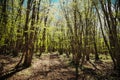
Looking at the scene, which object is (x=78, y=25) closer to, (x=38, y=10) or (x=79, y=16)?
(x=79, y=16)

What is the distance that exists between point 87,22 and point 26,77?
1242 cm

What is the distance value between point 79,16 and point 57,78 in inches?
428

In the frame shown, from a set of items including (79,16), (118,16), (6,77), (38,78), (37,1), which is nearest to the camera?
(6,77)

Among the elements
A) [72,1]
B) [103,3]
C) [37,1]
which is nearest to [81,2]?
[72,1]

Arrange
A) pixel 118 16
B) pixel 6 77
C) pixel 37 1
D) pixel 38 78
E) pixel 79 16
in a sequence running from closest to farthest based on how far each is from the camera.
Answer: pixel 6 77, pixel 38 78, pixel 118 16, pixel 37 1, pixel 79 16

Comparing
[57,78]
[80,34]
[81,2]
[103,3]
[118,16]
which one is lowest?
[57,78]

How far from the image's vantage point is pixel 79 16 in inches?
826

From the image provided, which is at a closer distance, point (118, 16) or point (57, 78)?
point (57, 78)

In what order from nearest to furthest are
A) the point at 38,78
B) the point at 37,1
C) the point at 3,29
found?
1. the point at 38,78
2. the point at 3,29
3. the point at 37,1

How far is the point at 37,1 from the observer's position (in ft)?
51.6

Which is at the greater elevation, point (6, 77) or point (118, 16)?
point (118, 16)

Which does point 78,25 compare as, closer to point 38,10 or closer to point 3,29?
point 38,10

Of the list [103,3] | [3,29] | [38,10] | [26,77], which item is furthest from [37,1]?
[26,77]

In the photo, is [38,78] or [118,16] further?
[118,16]
